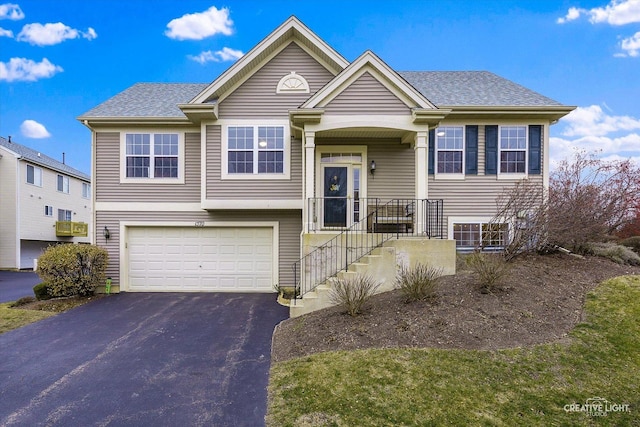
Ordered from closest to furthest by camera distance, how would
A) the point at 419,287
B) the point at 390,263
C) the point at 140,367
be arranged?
the point at 140,367 → the point at 419,287 → the point at 390,263

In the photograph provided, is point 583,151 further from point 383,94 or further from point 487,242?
point 383,94

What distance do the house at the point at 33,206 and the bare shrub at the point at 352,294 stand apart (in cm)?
1793

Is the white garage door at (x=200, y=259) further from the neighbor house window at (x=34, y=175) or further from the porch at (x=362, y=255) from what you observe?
the neighbor house window at (x=34, y=175)

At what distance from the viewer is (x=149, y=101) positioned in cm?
1205

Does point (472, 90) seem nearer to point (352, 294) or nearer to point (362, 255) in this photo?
point (362, 255)

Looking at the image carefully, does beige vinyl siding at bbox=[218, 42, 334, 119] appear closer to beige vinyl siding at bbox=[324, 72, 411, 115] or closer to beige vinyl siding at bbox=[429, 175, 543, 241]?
beige vinyl siding at bbox=[324, 72, 411, 115]

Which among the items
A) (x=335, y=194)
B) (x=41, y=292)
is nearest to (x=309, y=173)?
(x=335, y=194)

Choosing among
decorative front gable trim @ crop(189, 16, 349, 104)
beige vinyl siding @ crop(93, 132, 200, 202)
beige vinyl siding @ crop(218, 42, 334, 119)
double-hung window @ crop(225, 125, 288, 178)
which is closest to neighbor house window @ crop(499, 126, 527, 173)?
decorative front gable trim @ crop(189, 16, 349, 104)

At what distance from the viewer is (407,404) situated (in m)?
4.00

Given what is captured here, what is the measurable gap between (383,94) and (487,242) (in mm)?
5444

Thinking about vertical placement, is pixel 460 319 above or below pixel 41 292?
above

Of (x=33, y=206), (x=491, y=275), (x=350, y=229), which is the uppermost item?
(x=33, y=206)

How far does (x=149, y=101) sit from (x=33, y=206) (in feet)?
51.8

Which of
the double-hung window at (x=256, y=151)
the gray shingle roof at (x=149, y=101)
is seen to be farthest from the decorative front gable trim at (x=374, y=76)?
the gray shingle roof at (x=149, y=101)
